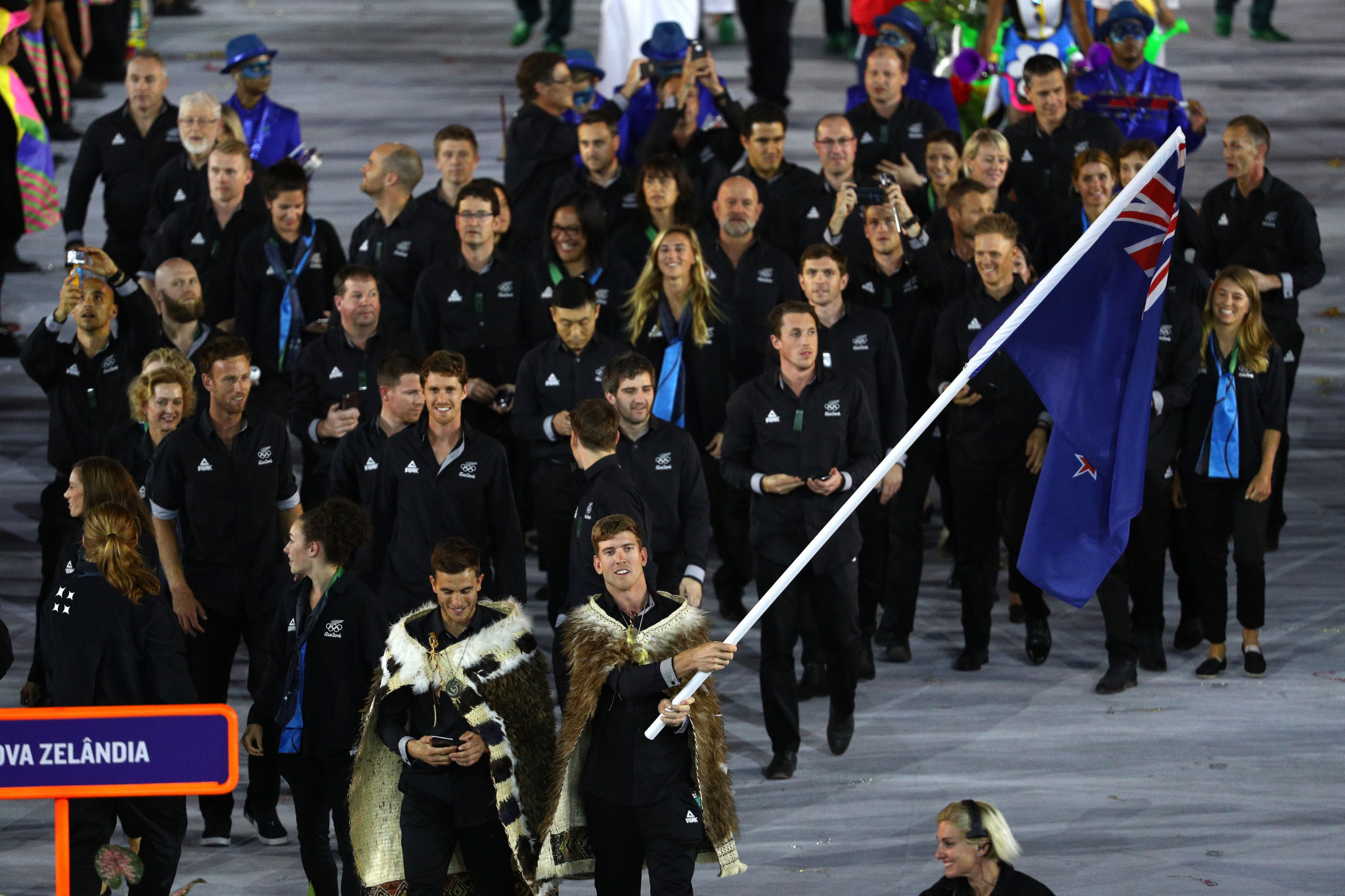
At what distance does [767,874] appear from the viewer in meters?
7.46

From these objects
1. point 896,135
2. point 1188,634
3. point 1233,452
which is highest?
point 896,135

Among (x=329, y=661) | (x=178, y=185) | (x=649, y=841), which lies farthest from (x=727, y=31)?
(x=649, y=841)

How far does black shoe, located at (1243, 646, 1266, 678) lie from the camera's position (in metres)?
9.26

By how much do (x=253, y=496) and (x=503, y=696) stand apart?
2.10 m

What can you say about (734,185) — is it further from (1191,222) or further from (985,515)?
(1191,222)

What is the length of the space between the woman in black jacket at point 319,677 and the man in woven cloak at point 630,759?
0.90 metres

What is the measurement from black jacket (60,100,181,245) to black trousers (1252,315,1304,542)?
652 centimetres

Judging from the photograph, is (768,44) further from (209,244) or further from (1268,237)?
(209,244)

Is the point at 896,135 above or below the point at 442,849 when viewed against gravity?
above

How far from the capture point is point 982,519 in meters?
9.42

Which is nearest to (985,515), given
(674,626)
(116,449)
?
(674,626)

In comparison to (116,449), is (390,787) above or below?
below

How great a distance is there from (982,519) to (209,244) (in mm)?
4474

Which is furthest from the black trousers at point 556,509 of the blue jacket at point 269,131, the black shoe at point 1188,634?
the blue jacket at point 269,131
